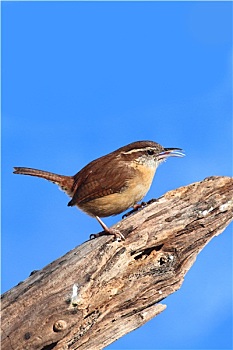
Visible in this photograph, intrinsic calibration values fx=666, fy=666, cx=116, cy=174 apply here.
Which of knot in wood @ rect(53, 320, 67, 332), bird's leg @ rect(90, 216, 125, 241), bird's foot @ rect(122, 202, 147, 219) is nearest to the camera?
knot in wood @ rect(53, 320, 67, 332)

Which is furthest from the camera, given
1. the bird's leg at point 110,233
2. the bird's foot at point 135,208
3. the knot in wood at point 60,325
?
the bird's foot at point 135,208

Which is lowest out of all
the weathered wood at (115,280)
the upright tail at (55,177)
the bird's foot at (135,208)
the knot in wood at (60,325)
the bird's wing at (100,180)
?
the knot in wood at (60,325)

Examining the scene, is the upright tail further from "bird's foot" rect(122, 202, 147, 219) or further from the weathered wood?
the weathered wood

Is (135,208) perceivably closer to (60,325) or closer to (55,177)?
(55,177)

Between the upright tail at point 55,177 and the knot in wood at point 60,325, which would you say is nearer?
the knot in wood at point 60,325

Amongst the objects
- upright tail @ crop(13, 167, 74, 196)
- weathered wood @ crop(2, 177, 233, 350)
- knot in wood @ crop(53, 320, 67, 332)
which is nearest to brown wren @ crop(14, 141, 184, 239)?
upright tail @ crop(13, 167, 74, 196)

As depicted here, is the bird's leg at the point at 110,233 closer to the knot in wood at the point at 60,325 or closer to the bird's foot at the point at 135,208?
the bird's foot at the point at 135,208

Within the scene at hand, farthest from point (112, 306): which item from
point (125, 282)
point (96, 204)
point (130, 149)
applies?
point (130, 149)

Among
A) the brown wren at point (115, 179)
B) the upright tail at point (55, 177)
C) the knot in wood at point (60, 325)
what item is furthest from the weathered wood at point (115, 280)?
the upright tail at point (55, 177)
